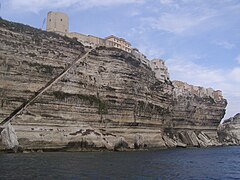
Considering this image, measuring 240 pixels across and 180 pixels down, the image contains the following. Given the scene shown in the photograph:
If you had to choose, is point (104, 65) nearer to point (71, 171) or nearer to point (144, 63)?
point (144, 63)

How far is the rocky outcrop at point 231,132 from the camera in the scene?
99831mm

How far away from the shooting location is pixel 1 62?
136 ft

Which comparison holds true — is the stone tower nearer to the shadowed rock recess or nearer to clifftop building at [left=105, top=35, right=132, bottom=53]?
the shadowed rock recess

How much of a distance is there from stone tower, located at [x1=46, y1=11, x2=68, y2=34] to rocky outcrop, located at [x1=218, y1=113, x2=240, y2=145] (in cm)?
5844

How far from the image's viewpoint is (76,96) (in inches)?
1828

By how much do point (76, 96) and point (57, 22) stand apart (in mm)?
18614

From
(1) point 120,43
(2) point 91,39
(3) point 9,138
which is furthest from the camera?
(1) point 120,43

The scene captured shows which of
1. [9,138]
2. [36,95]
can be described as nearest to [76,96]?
[36,95]

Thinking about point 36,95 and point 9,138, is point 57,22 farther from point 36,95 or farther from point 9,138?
point 9,138

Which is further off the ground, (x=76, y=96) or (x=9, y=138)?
(x=76, y=96)

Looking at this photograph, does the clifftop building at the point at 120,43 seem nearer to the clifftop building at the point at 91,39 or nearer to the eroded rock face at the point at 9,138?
the clifftop building at the point at 91,39

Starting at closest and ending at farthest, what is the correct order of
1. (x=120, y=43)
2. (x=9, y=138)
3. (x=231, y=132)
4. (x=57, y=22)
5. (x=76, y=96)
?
(x=9, y=138), (x=76, y=96), (x=57, y=22), (x=120, y=43), (x=231, y=132)

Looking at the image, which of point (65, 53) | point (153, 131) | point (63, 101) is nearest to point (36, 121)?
point (63, 101)

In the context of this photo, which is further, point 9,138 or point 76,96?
point 76,96
